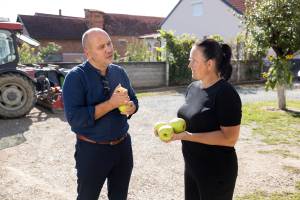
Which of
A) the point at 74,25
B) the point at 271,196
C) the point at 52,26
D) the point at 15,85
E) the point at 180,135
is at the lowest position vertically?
the point at 271,196

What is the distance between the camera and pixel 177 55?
15750mm

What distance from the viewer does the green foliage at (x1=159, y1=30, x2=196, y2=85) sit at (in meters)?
15.6

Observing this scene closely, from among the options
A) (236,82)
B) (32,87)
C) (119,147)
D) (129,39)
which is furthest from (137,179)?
(129,39)

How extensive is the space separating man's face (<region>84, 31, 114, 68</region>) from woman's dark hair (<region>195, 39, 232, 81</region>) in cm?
67

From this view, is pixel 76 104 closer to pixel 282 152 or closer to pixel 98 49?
pixel 98 49

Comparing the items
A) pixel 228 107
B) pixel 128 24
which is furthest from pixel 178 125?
pixel 128 24

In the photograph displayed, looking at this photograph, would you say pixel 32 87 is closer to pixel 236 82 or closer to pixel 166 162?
pixel 166 162

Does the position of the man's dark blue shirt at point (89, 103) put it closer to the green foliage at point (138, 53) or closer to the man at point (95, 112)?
the man at point (95, 112)

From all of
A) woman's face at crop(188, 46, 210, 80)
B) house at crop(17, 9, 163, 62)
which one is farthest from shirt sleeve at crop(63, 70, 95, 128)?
house at crop(17, 9, 163, 62)

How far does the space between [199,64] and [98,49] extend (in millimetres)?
752

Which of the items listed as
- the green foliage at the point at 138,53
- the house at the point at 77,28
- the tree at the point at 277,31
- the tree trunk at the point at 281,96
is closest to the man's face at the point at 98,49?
the tree at the point at 277,31

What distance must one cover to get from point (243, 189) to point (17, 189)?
2.81m

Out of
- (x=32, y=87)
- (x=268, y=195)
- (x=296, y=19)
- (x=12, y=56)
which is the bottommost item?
(x=268, y=195)

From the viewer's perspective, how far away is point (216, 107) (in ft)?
7.86
